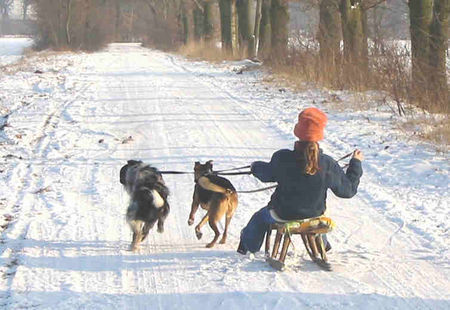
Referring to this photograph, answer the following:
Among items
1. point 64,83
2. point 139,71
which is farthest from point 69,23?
point 64,83

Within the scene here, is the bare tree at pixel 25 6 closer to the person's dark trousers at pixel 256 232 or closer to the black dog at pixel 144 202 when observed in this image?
the black dog at pixel 144 202

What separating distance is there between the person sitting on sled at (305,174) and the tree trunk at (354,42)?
10.3 metres

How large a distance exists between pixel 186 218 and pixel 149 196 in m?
1.29

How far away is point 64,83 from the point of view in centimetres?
2066

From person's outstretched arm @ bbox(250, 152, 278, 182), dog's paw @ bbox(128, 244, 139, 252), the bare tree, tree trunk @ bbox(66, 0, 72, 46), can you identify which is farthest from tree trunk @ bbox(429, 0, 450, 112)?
the bare tree

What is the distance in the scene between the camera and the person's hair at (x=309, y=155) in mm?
4734

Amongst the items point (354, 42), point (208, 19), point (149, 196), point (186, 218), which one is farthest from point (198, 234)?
point (208, 19)

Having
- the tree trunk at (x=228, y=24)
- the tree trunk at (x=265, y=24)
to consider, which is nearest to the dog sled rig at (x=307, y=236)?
the tree trunk at (x=265, y=24)

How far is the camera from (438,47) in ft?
40.5

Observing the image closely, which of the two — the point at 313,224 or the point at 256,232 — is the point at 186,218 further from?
the point at 313,224

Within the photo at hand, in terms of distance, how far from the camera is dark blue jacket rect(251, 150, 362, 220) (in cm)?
491

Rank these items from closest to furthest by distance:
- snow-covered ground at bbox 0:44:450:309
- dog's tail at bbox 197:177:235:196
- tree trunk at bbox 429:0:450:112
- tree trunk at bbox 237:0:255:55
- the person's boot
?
snow-covered ground at bbox 0:44:450:309 < the person's boot < dog's tail at bbox 197:177:235:196 < tree trunk at bbox 429:0:450:112 < tree trunk at bbox 237:0:255:55

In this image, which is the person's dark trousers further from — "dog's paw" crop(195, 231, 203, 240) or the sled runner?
"dog's paw" crop(195, 231, 203, 240)

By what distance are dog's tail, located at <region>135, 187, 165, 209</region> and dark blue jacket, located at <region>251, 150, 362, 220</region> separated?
1.01 metres
